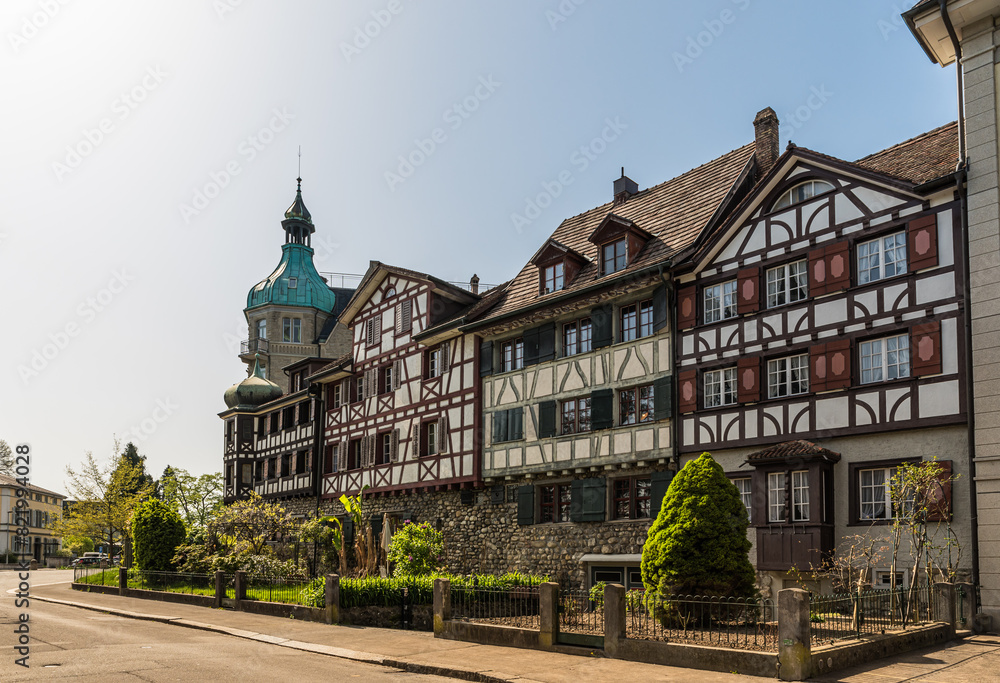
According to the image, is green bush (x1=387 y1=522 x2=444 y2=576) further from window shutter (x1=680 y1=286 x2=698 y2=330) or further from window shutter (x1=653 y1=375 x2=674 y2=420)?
window shutter (x1=680 y1=286 x2=698 y2=330)

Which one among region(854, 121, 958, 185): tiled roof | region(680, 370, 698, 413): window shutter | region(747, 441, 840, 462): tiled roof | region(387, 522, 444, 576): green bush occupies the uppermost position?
A: region(854, 121, 958, 185): tiled roof

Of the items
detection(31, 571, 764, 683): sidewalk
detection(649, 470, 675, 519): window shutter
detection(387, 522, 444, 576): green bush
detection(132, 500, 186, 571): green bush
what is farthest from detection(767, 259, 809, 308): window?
detection(132, 500, 186, 571): green bush

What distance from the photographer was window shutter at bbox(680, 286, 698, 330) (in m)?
23.2

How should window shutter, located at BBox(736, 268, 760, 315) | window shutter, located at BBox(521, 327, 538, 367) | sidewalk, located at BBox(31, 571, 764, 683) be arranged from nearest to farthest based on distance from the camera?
sidewalk, located at BBox(31, 571, 764, 683), window shutter, located at BBox(736, 268, 760, 315), window shutter, located at BBox(521, 327, 538, 367)

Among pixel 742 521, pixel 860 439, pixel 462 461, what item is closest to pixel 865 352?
pixel 860 439

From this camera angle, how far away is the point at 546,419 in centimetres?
2650

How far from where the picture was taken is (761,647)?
521 inches

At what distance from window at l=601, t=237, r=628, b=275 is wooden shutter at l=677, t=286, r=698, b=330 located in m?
2.55

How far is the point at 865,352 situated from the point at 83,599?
26.7 meters

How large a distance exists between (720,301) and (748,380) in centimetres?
229

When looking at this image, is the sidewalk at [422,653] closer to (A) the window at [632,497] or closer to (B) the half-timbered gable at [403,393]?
(A) the window at [632,497]

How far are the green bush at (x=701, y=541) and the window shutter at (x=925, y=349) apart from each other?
5017 mm

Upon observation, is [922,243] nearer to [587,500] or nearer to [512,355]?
[587,500]

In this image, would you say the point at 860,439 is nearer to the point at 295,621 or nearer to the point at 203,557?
the point at 295,621
